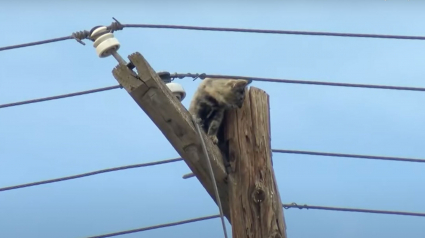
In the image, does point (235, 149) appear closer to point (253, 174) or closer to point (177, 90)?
point (253, 174)

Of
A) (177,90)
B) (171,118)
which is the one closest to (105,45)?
(177,90)

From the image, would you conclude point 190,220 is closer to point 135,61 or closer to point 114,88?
point 114,88

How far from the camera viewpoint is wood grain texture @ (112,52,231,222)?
4090 millimetres

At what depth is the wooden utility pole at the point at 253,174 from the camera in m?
4.46

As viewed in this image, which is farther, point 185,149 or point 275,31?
point 275,31

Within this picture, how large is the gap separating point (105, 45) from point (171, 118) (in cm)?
65

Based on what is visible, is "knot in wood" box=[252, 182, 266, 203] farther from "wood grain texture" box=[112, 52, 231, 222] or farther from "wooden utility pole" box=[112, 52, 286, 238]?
"wood grain texture" box=[112, 52, 231, 222]

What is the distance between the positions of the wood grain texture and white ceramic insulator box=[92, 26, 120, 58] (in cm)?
42

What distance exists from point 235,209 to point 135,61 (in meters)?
1.11

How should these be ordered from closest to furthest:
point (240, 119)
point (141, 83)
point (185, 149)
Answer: point (141, 83)
point (185, 149)
point (240, 119)

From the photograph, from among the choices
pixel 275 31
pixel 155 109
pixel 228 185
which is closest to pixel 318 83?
pixel 275 31

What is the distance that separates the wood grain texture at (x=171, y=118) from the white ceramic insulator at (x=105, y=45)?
1.38 ft

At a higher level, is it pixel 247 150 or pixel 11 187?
pixel 11 187

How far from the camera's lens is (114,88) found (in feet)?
18.9
